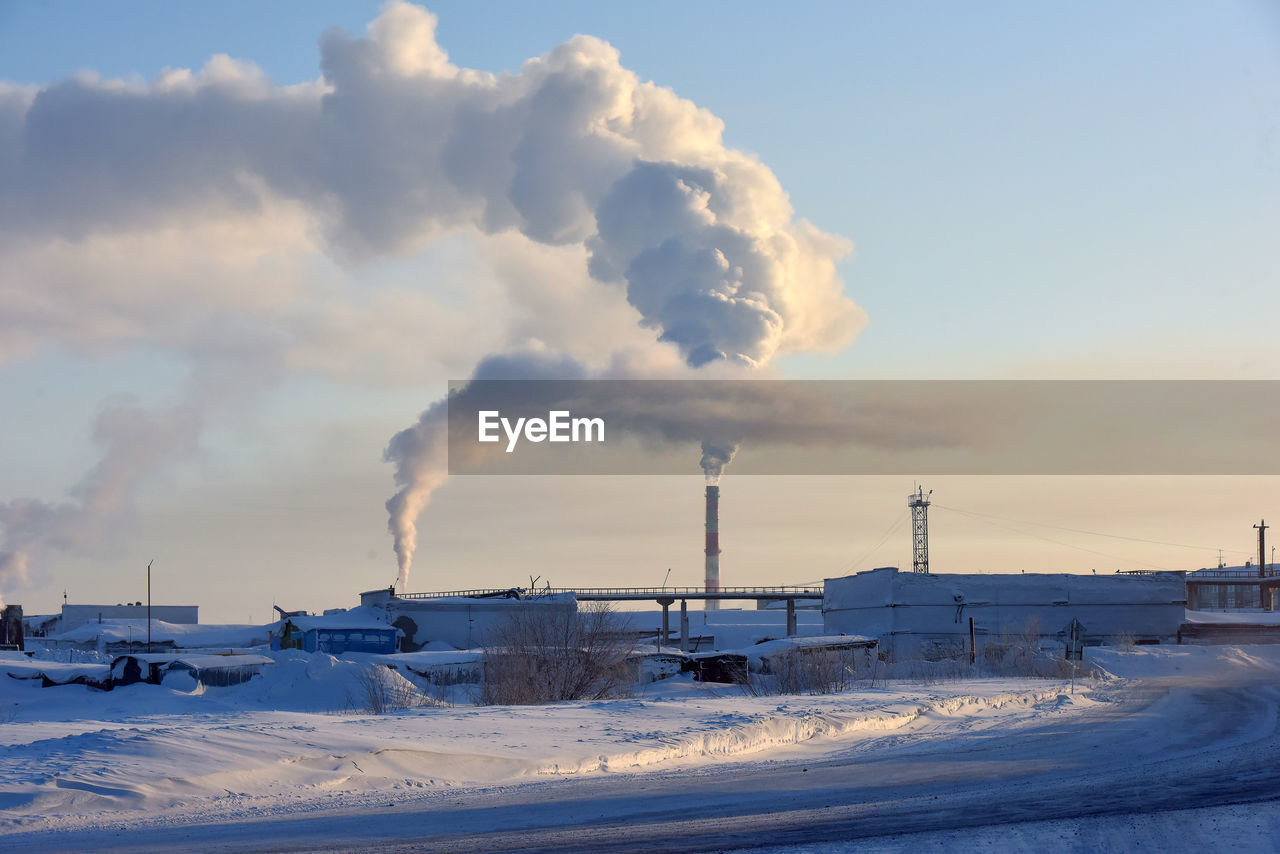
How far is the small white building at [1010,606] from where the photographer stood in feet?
269

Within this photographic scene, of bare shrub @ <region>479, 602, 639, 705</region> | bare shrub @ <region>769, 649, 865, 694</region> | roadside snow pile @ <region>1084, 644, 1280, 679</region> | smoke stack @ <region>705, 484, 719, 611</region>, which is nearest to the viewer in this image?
bare shrub @ <region>479, 602, 639, 705</region>

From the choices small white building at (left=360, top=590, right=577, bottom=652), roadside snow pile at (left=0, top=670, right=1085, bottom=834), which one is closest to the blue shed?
small white building at (left=360, top=590, right=577, bottom=652)

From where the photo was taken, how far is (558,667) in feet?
126

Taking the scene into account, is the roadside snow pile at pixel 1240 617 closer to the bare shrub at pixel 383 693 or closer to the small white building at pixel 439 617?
the small white building at pixel 439 617

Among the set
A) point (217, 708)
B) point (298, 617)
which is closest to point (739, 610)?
point (298, 617)

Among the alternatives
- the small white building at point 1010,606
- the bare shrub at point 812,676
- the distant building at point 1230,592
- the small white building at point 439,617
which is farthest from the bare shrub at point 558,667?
the distant building at point 1230,592

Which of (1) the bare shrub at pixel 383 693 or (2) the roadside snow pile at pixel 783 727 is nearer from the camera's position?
(2) the roadside snow pile at pixel 783 727

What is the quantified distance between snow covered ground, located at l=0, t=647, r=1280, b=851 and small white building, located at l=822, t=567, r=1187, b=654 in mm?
51927

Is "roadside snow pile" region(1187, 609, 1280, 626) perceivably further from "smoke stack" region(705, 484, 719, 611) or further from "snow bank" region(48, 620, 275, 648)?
"snow bank" region(48, 620, 275, 648)

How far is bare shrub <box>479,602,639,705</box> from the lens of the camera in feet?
123

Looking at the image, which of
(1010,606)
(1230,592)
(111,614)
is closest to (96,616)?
(111,614)

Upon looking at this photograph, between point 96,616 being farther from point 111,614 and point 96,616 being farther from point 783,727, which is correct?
point 783,727

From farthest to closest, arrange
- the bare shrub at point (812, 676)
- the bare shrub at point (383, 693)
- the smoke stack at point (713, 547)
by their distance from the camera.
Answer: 1. the smoke stack at point (713, 547)
2. the bare shrub at point (812, 676)
3. the bare shrub at point (383, 693)

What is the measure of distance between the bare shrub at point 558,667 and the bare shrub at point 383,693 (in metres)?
2.45
